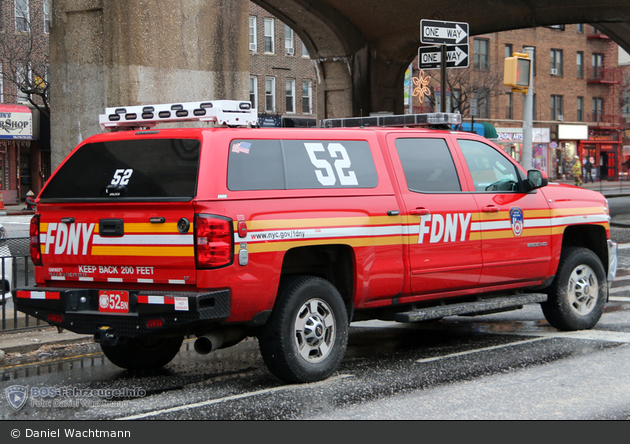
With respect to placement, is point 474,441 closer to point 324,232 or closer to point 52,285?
point 324,232

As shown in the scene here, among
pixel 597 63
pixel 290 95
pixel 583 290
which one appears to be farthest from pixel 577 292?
pixel 597 63

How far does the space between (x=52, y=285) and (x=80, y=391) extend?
2.91 feet

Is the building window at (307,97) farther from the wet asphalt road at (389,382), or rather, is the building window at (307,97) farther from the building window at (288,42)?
the wet asphalt road at (389,382)

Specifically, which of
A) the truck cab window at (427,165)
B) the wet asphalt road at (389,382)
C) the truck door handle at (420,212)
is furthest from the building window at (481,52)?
the truck door handle at (420,212)

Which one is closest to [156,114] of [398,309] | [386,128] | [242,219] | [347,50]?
[242,219]

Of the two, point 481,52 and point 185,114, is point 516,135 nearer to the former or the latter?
point 481,52

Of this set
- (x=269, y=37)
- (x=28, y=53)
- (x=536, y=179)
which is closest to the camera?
(x=536, y=179)

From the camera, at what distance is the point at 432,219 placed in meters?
7.14

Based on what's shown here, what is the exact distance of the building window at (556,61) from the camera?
200ft

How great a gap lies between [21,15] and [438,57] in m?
29.2

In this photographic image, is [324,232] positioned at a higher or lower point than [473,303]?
higher

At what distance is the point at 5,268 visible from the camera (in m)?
9.05

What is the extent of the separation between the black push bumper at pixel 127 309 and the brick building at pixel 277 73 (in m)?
41.4

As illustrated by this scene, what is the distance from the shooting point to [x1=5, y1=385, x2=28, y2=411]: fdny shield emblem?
5.91 metres
